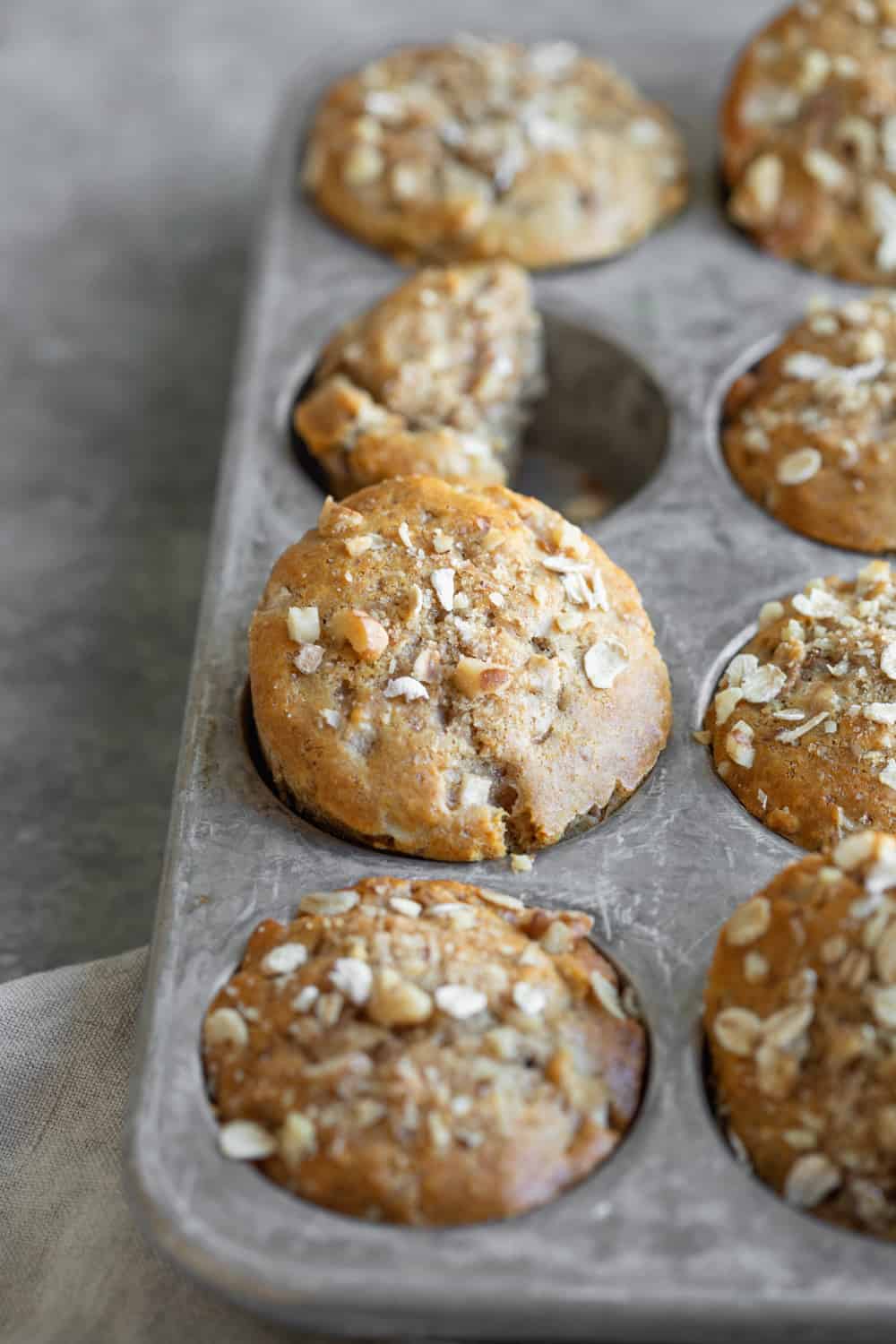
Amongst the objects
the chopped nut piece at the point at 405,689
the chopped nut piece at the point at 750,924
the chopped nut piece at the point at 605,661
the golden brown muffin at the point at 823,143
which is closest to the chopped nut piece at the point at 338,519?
the chopped nut piece at the point at 405,689

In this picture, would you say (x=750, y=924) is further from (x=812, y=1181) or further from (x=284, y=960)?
(x=284, y=960)

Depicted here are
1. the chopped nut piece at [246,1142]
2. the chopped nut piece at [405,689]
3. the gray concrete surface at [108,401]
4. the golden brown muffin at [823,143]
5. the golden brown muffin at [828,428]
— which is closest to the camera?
the chopped nut piece at [246,1142]

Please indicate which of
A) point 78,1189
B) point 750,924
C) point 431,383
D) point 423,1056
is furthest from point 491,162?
point 78,1189

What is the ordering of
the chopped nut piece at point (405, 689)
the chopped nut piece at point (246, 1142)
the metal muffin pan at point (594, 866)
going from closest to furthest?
the metal muffin pan at point (594, 866)
the chopped nut piece at point (246, 1142)
the chopped nut piece at point (405, 689)

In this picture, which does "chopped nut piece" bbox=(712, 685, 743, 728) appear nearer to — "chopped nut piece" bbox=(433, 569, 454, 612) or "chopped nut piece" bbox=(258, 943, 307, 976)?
"chopped nut piece" bbox=(433, 569, 454, 612)

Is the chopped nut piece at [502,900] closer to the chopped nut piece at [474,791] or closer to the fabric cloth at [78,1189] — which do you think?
the chopped nut piece at [474,791]

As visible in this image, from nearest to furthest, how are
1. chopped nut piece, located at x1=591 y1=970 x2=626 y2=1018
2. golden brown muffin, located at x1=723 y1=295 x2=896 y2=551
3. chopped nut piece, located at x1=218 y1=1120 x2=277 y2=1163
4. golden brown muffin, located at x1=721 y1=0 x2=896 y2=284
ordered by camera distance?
chopped nut piece, located at x1=218 y1=1120 x2=277 y2=1163 < chopped nut piece, located at x1=591 y1=970 x2=626 y2=1018 < golden brown muffin, located at x1=723 y1=295 x2=896 y2=551 < golden brown muffin, located at x1=721 y1=0 x2=896 y2=284

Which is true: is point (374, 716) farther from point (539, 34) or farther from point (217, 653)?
point (539, 34)

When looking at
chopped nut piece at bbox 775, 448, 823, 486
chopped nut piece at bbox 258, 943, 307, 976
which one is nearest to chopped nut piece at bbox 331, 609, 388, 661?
chopped nut piece at bbox 258, 943, 307, 976
